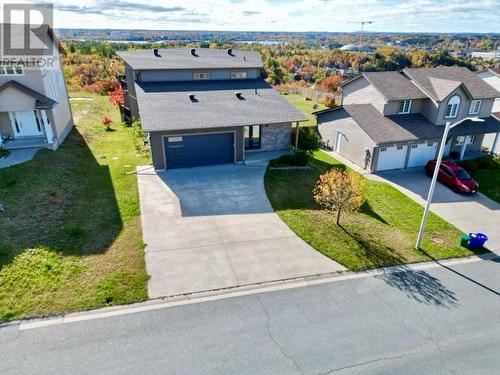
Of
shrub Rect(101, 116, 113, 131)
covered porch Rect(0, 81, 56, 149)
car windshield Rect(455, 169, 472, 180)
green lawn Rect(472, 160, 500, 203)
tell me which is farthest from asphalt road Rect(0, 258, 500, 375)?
shrub Rect(101, 116, 113, 131)

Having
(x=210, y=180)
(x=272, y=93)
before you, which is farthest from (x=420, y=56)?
(x=210, y=180)

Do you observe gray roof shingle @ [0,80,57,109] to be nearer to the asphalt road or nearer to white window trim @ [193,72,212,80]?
white window trim @ [193,72,212,80]

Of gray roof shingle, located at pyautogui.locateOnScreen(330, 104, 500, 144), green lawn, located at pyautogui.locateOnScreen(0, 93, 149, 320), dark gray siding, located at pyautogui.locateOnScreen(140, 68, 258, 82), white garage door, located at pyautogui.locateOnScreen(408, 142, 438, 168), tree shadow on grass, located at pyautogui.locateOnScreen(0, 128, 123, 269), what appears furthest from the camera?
dark gray siding, located at pyautogui.locateOnScreen(140, 68, 258, 82)

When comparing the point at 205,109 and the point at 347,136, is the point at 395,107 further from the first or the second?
the point at 205,109

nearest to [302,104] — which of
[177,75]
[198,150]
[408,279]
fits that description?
[177,75]

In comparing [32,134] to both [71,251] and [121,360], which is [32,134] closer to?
[71,251]

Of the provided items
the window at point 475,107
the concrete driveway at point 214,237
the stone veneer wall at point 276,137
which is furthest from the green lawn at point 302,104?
the concrete driveway at point 214,237

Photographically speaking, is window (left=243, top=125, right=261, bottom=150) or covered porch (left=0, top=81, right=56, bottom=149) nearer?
covered porch (left=0, top=81, right=56, bottom=149)
